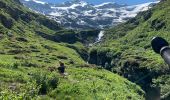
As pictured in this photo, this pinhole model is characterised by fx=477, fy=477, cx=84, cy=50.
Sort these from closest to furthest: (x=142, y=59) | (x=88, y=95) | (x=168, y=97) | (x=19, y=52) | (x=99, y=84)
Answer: (x=168, y=97) → (x=88, y=95) → (x=99, y=84) → (x=19, y=52) → (x=142, y=59)

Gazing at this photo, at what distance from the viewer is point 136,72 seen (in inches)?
6747

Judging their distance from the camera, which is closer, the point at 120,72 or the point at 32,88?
the point at 32,88

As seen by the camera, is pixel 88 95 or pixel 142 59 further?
pixel 142 59

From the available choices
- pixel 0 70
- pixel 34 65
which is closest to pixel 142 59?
pixel 34 65

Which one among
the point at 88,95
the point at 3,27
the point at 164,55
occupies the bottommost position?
the point at 88,95

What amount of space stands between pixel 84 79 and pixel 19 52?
46.2 meters

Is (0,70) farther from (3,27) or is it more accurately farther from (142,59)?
(3,27)

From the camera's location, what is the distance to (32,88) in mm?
46094

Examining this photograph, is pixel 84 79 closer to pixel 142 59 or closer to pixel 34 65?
pixel 34 65

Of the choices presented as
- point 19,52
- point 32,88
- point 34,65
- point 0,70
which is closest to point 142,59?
point 19,52

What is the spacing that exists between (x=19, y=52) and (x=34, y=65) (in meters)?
29.3

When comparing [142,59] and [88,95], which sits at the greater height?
[142,59]

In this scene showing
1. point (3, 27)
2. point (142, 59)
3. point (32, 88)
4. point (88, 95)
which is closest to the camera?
point (32, 88)

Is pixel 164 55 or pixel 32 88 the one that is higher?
pixel 164 55
